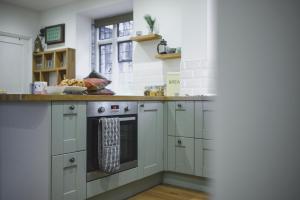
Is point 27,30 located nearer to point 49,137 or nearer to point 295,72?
point 49,137

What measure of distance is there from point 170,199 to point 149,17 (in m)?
2.46

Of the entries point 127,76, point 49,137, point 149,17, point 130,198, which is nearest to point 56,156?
point 49,137

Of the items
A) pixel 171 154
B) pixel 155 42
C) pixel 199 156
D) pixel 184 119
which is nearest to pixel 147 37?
pixel 155 42

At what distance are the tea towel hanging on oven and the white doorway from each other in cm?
405

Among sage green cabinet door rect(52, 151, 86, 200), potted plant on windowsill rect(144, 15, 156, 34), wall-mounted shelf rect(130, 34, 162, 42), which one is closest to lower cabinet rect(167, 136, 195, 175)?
sage green cabinet door rect(52, 151, 86, 200)

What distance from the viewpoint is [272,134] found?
0.40 meters

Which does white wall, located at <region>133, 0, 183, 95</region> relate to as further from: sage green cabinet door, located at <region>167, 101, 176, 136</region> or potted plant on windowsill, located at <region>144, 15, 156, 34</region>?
sage green cabinet door, located at <region>167, 101, 176, 136</region>

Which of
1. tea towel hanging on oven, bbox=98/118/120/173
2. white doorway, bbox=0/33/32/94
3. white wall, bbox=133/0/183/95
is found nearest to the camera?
tea towel hanging on oven, bbox=98/118/120/173

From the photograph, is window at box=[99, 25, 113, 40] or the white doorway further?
the white doorway

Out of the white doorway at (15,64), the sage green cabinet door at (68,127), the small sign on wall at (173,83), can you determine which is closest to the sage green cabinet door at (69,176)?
the sage green cabinet door at (68,127)

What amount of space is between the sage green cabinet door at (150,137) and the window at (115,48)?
2071 mm

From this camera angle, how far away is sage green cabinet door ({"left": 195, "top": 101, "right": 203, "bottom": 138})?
268cm

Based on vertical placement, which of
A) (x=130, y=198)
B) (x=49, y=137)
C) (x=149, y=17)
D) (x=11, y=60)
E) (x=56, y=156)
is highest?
(x=149, y=17)

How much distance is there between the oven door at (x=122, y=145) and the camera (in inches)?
79.8
